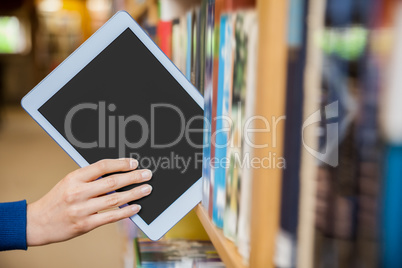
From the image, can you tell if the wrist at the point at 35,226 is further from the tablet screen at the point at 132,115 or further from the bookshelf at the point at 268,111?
the bookshelf at the point at 268,111

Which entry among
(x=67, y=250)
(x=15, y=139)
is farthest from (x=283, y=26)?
(x=15, y=139)

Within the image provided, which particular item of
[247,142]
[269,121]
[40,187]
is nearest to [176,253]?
[247,142]

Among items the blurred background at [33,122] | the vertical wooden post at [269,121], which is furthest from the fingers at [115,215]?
the blurred background at [33,122]

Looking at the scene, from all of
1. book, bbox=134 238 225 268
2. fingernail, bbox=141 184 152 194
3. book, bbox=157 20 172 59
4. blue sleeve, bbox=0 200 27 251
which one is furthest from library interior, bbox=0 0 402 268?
book, bbox=157 20 172 59

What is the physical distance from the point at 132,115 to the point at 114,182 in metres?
0.14

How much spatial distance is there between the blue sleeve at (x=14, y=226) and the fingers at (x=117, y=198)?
22 centimetres

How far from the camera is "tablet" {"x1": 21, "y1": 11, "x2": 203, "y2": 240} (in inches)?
34.8

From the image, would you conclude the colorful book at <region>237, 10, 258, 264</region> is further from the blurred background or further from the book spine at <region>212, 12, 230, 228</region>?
the blurred background

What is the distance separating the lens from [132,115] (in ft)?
2.97

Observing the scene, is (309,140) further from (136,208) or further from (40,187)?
(40,187)

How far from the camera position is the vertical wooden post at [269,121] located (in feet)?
1.69

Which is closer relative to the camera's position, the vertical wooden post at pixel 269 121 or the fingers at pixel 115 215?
the vertical wooden post at pixel 269 121

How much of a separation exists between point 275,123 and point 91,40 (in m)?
0.49

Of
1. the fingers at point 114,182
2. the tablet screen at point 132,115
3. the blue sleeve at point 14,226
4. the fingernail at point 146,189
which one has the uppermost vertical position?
the tablet screen at point 132,115
